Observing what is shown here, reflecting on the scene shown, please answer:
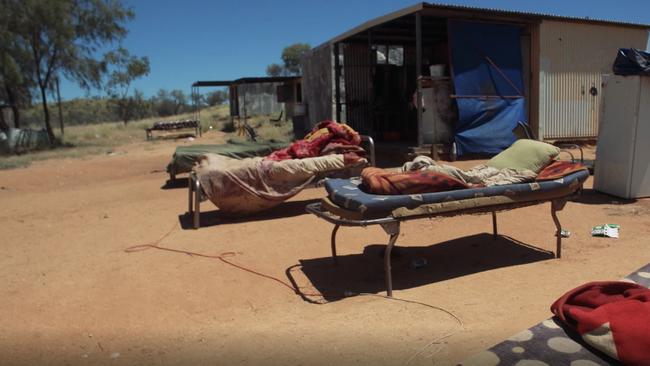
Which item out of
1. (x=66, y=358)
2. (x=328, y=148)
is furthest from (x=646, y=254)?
(x=66, y=358)

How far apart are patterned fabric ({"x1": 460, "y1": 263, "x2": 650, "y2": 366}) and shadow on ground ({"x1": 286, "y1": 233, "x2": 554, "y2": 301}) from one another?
5.96 feet

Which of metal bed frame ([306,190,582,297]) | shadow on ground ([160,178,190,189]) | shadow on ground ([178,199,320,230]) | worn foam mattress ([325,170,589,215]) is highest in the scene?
worn foam mattress ([325,170,589,215])

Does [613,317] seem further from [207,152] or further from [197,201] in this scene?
[207,152]

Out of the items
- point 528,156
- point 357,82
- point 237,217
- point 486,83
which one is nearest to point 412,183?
point 528,156

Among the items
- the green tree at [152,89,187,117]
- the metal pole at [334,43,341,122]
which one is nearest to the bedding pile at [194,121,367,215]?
the metal pole at [334,43,341,122]

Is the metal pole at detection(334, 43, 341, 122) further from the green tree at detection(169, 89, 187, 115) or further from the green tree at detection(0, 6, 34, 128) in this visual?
the green tree at detection(169, 89, 187, 115)

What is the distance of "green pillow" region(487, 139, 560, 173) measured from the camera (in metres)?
4.92

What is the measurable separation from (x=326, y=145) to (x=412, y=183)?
312cm

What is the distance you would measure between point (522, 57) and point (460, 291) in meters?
9.22

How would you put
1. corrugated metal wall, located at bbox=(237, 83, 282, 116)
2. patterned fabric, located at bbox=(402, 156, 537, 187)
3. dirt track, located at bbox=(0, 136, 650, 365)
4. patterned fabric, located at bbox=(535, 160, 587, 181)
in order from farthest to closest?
1. corrugated metal wall, located at bbox=(237, 83, 282, 116)
2. patterned fabric, located at bbox=(535, 160, 587, 181)
3. patterned fabric, located at bbox=(402, 156, 537, 187)
4. dirt track, located at bbox=(0, 136, 650, 365)

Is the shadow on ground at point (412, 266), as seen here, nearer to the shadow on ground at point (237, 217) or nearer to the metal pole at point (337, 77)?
the shadow on ground at point (237, 217)

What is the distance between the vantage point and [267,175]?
655 cm

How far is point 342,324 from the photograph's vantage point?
3510mm

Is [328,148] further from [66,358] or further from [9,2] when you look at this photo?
[9,2]
